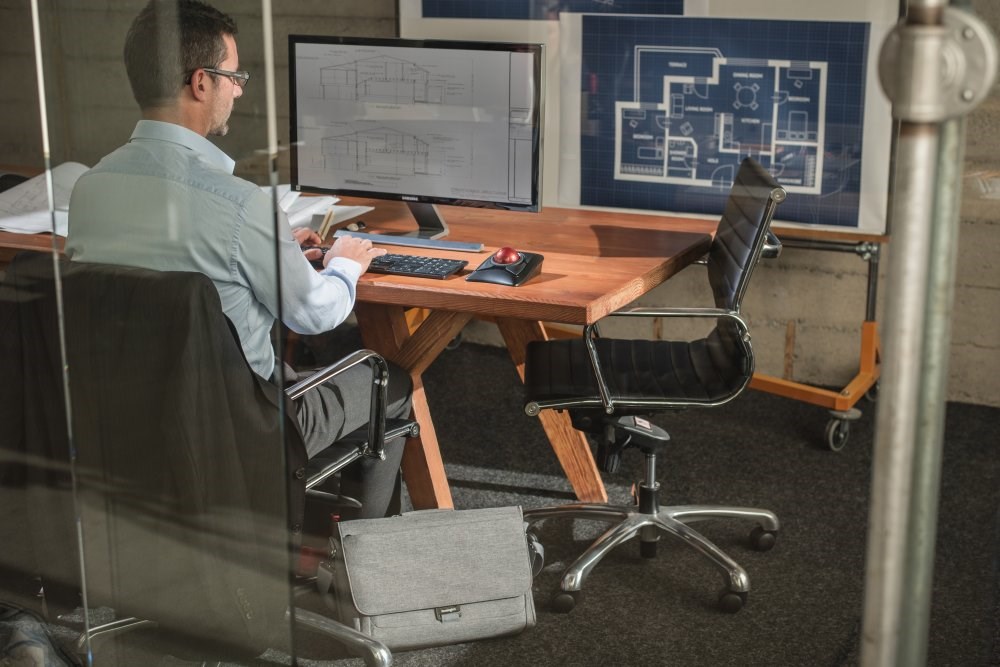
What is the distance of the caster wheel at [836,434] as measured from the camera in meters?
3.09

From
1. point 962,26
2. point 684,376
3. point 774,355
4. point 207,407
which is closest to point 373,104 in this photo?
point 684,376

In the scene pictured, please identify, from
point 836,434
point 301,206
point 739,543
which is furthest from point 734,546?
point 301,206

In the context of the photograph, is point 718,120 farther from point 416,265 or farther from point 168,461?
point 168,461

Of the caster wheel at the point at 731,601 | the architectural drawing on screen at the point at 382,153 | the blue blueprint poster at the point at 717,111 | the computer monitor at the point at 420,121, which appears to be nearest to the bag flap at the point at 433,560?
the caster wheel at the point at 731,601

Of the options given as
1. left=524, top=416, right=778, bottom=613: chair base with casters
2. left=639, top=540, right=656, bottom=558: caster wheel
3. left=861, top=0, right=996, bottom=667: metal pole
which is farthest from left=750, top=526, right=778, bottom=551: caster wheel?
left=861, top=0, right=996, bottom=667: metal pole

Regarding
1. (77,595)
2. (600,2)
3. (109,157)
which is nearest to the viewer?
(109,157)

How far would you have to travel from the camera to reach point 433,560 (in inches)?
84.1

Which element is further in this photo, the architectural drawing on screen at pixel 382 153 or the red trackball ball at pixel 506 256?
the architectural drawing on screen at pixel 382 153

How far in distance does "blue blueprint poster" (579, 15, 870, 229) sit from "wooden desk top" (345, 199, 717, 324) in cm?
50

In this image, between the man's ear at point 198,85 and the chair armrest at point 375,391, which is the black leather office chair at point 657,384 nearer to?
the chair armrest at point 375,391

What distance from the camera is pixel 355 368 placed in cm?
230

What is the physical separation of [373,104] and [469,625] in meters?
1.21

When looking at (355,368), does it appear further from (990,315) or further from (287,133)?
(990,315)

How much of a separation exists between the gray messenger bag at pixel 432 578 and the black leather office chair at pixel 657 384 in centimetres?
20
